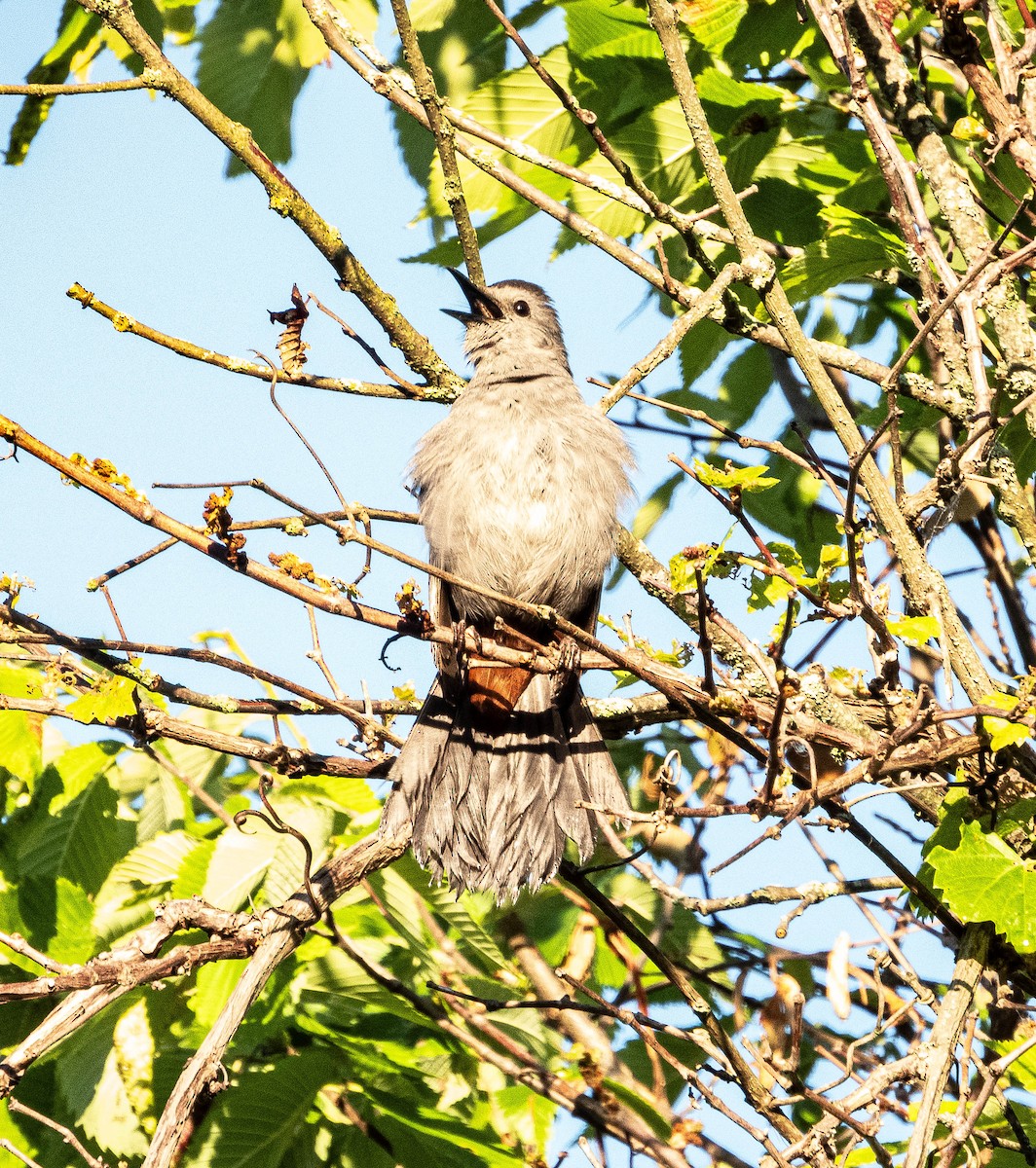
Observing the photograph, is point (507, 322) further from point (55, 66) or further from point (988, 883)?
point (988, 883)

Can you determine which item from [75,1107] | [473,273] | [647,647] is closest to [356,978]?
[75,1107]

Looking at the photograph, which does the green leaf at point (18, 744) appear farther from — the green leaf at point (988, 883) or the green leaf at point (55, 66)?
the green leaf at point (988, 883)

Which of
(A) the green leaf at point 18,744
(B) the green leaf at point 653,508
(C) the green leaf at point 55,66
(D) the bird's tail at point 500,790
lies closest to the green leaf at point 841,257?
(B) the green leaf at point 653,508

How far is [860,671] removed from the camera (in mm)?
3311

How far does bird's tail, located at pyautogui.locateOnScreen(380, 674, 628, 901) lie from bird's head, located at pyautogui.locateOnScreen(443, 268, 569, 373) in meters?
1.77

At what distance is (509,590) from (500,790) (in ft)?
2.94

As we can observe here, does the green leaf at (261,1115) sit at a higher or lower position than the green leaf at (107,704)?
lower

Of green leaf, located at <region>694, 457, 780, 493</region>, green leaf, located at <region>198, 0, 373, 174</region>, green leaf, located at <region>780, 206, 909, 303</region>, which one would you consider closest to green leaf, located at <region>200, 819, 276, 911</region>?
green leaf, located at <region>694, 457, 780, 493</region>

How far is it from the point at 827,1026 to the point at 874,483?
215cm

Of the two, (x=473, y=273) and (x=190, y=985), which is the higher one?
(x=473, y=273)

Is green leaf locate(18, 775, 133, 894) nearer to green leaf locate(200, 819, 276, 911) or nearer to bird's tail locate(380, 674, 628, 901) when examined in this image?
green leaf locate(200, 819, 276, 911)

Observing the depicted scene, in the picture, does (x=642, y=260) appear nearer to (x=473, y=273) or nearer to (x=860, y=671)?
(x=473, y=273)

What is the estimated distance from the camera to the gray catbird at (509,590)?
364 cm

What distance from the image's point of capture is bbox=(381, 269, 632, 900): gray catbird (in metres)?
3.64
